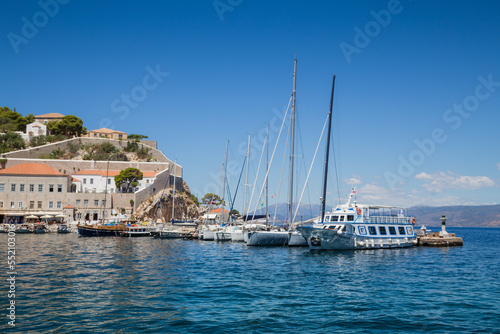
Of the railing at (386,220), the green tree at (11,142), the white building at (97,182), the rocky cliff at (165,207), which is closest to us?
the railing at (386,220)

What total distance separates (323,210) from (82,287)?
27.3 m

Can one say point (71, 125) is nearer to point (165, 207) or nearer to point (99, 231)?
point (165, 207)

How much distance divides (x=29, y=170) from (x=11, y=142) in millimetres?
20749

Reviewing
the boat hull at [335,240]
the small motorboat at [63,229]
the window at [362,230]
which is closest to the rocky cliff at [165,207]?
the small motorboat at [63,229]

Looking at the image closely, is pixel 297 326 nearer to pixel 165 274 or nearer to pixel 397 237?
pixel 165 274

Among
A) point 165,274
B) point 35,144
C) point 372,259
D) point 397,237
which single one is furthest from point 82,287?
point 35,144

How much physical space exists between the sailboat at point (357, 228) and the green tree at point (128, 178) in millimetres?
47817

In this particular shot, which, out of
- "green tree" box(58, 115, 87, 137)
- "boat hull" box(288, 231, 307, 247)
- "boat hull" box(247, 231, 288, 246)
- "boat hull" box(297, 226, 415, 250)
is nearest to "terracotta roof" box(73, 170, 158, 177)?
"green tree" box(58, 115, 87, 137)

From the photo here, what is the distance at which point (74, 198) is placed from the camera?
241 ft

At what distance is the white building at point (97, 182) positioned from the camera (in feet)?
258

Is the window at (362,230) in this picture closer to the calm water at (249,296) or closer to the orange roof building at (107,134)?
the calm water at (249,296)

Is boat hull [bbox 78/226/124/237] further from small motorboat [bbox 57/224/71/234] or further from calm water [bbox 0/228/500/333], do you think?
calm water [bbox 0/228/500/333]

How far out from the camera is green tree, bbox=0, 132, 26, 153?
290 ft

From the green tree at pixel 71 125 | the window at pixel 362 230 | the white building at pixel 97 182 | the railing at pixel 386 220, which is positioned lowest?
the window at pixel 362 230
